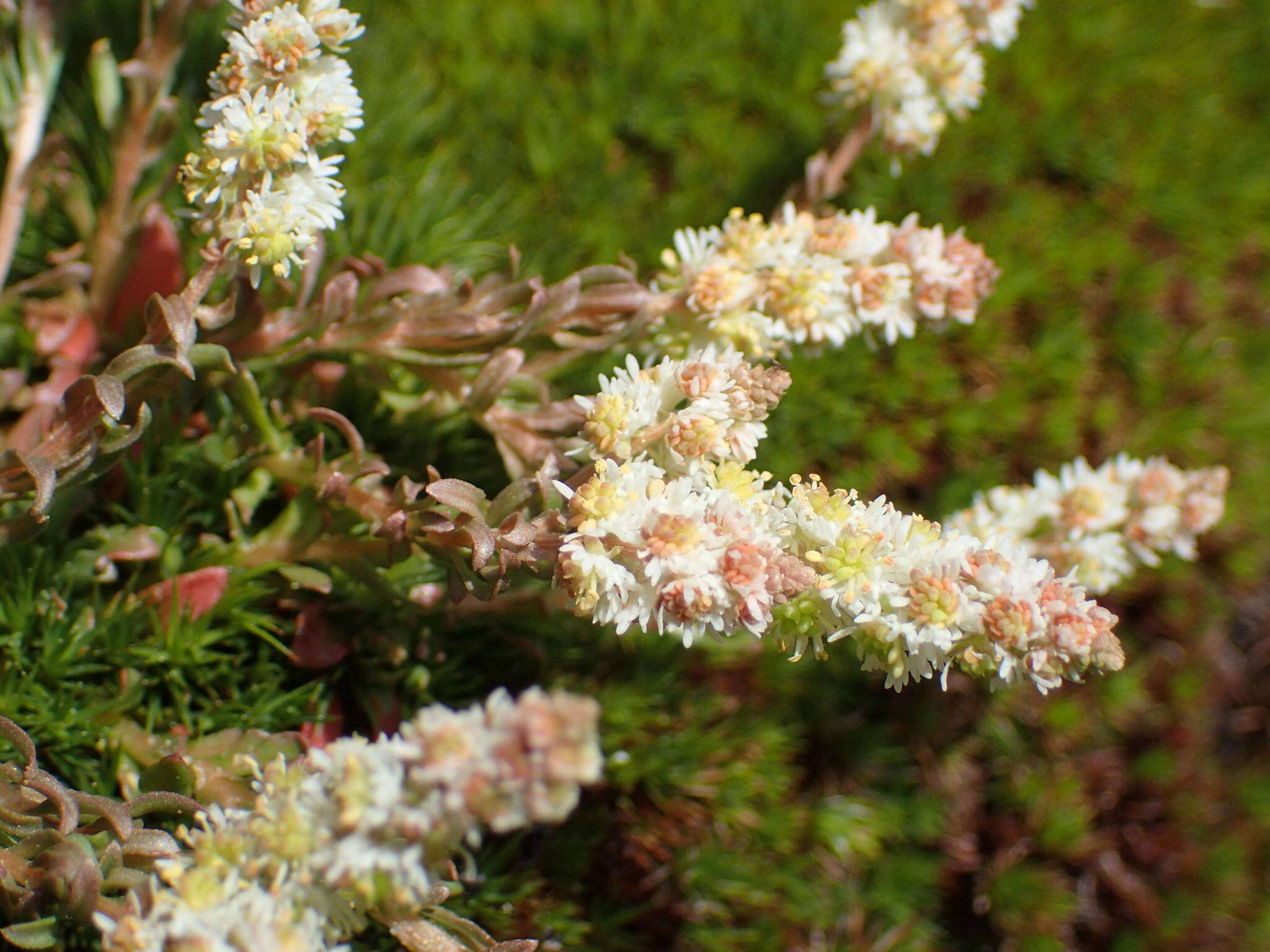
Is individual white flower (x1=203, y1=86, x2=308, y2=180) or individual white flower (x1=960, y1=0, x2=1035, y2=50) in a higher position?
individual white flower (x1=960, y1=0, x2=1035, y2=50)

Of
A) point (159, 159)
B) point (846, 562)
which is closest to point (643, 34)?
point (159, 159)

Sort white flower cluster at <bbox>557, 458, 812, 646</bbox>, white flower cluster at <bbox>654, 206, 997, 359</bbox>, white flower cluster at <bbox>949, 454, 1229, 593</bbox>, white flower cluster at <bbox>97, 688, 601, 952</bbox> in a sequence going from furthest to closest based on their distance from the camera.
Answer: white flower cluster at <bbox>949, 454, 1229, 593</bbox>, white flower cluster at <bbox>654, 206, 997, 359</bbox>, white flower cluster at <bbox>557, 458, 812, 646</bbox>, white flower cluster at <bbox>97, 688, 601, 952</bbox>

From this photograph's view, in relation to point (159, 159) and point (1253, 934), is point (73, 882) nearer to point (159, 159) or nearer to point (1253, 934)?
point (159, 159)

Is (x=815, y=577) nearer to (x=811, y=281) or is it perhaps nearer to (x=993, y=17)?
(x=811, y=281)

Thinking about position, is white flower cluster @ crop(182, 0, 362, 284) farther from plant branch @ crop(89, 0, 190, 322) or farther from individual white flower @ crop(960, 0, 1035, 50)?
individual white flower @ crop(960, 0, 1035, 50)

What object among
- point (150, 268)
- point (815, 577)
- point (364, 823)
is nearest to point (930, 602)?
point (815, 577)

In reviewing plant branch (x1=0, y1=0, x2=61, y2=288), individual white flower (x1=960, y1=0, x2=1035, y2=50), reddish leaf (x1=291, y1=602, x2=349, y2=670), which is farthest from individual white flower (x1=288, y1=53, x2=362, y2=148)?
individual white flower (x1=960, y1=0, x2=1035, y2=50)
